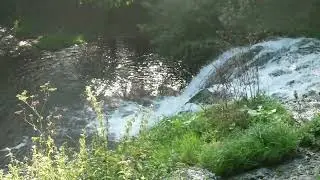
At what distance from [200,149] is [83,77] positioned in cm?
860

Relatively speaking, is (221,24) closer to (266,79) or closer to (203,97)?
(266,79)

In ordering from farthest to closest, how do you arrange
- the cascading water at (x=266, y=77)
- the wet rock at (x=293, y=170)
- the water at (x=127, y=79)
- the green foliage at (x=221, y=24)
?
1. the green foliage at (x=221, y=24)
2. the water at (x=127, y=79)
3. the cascading water at (x=266, y=77)
4. the wet rock at (x=293, y=170)

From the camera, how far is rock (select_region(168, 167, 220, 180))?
683cm

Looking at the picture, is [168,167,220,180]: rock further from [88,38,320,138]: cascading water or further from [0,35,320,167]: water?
[88,38,320,138]: cascading water

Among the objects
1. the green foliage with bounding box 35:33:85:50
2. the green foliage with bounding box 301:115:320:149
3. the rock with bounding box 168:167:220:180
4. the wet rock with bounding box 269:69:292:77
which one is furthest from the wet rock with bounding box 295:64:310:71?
the green foliage with bounding box 35:33:85:50

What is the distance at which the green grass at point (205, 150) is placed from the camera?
22.0ft

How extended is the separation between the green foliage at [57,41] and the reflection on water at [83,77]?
479mm

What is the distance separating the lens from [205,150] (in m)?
7.46

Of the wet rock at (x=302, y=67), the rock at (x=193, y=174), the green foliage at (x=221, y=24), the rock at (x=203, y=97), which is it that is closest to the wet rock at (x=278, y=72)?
the wet rock at (x=302, y=67)

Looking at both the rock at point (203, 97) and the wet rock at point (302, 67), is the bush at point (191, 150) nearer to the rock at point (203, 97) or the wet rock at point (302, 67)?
the rock at point (203, 97)

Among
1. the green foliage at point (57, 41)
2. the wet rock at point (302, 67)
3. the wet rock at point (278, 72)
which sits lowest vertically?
the wet rock at point (278, 72)

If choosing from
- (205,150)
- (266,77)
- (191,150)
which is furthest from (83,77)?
(205,150)

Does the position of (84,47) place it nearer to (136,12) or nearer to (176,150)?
(136,12)

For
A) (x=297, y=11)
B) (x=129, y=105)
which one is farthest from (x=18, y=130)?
(x=297, y=11)
